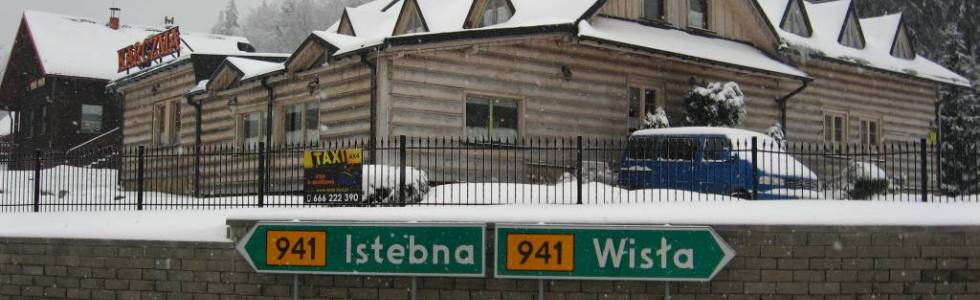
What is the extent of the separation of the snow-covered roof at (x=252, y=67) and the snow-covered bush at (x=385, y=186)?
7.76 m

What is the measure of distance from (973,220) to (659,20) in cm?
1138

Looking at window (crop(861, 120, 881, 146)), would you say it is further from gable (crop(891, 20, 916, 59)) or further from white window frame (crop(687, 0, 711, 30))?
white window frame (crop(687, 0, 711, 30))

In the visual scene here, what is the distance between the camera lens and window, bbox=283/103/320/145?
61.2ft

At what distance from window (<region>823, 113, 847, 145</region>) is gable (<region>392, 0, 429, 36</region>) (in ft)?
36.2

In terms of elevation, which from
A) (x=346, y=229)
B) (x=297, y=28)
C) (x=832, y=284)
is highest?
(x=297, y=28)

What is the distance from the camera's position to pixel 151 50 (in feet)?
88.0

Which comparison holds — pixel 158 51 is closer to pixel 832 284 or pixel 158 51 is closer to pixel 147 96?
pixel 147 96

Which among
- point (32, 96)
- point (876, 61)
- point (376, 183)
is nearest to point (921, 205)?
point (376, 183)

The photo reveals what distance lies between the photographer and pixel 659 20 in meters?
20.1

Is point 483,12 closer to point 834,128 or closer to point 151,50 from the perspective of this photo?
point 834,128

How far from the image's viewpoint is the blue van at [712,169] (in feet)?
46.5

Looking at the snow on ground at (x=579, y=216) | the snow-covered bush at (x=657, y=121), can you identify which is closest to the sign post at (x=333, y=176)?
the snow on ground at (x=579, y=216)

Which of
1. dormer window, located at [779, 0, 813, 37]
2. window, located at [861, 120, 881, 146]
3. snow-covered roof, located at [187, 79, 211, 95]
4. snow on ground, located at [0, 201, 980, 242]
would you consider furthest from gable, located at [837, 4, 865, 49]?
snow-covered roof, located at [187, 79, 211, 95]

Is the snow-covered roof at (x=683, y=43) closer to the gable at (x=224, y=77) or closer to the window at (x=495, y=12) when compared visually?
the window at (x=495, y=12)
